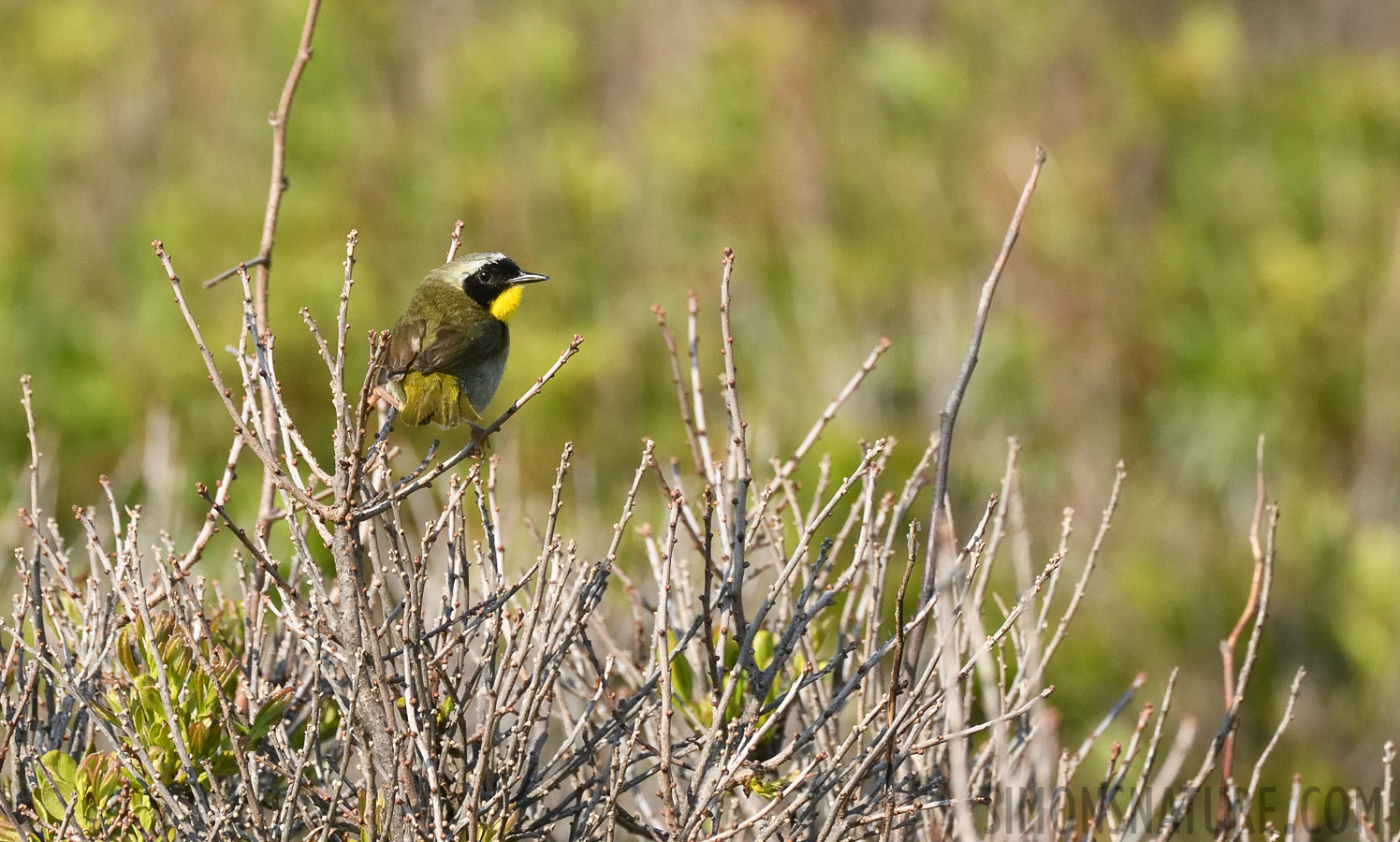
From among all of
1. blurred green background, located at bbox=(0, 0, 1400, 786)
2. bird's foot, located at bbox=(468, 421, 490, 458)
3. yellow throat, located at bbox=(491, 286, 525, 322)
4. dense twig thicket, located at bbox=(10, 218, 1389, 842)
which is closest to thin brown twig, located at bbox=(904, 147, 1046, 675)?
dense twig thicket, located at bbox=(10, 218, 1389, 842)

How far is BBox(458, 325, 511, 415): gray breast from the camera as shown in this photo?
312 cm

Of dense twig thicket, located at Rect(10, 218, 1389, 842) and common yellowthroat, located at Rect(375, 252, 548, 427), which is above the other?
common yellowthroat, located at Rect(375, 252, 548, 427)

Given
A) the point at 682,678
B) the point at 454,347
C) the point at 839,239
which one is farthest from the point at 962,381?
the point at 839,239

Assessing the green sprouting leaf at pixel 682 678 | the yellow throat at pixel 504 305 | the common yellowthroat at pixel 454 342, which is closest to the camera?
the green sprouting leaf at pixel 682 678

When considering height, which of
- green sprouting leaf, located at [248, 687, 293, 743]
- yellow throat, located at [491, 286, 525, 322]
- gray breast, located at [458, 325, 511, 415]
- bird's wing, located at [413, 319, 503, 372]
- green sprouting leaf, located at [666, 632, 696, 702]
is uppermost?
yellow throat, located at [491, 286, 525, 322]

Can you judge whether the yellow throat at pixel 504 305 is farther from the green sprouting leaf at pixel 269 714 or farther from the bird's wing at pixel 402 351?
the green sprouting leaf at pixel 269 714

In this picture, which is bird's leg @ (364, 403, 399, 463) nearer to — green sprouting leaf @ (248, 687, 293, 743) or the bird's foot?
the bird's foot

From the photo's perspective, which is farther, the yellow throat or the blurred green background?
the blurred green background

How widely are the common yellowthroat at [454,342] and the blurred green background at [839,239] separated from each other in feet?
11.1

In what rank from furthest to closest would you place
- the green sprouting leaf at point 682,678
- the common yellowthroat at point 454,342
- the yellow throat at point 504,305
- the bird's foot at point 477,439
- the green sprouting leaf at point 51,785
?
1. the yellow throat at point 504,305
2. the common yellowthroat at point 454,342
3. the green sprouting leaf at point 682,678
4. the bird's foot at point 477,439
5. the green sprouting leaf at point 51,785

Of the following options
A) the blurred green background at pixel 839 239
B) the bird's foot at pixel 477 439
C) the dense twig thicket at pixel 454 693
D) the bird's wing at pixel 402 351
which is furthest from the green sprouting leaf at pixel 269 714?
the blurred green background at pixel 839 239

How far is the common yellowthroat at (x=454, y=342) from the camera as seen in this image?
9.87ft

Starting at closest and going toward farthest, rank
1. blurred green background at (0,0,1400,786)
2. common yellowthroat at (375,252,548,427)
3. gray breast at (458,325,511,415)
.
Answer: common yellowthroat at (375,252,548,427), gray breast at (458,325,511,415), blurred green background at (0,0,1400,786)

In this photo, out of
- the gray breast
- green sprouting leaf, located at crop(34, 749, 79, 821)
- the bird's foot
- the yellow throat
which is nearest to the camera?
green sprouting leaf, located at crop(34, 749, 79, 821)
